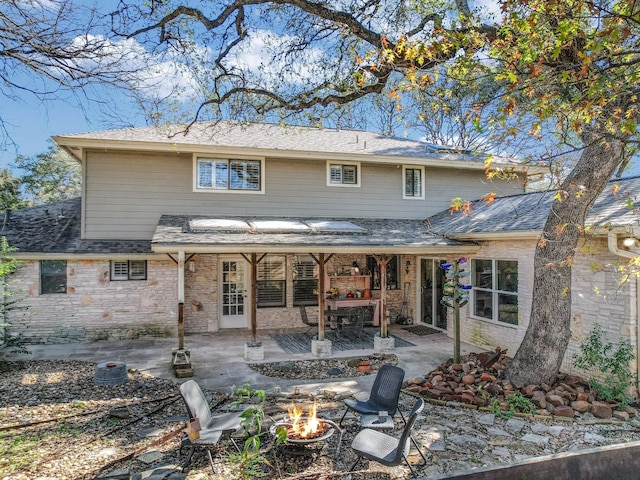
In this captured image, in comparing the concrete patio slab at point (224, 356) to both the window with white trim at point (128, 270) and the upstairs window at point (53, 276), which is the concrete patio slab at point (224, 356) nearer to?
the upstairs window at point (53, 276)

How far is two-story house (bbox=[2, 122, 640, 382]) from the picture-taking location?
926cm

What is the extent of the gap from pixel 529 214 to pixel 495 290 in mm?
1857

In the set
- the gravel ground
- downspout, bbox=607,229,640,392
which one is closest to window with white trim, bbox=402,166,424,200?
downspout, bbox=607,229,640,392

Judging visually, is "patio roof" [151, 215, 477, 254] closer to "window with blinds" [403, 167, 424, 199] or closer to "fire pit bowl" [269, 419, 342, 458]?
"window with blinds" [403, 167, 424, 199]

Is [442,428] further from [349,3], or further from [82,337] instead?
[82,337]

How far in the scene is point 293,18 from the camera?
770cm

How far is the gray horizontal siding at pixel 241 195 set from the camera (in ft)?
35.3

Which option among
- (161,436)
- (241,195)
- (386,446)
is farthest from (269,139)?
(386,446)

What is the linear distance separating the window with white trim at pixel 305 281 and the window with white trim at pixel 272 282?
34cm

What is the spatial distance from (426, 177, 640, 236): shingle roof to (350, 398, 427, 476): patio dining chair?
10.3 feet

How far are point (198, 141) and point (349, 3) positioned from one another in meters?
5.61

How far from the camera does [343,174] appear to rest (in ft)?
40.9

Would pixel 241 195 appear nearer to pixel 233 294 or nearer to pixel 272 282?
pixel 272 282

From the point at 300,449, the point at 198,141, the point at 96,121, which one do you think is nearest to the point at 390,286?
the point at 198,141
